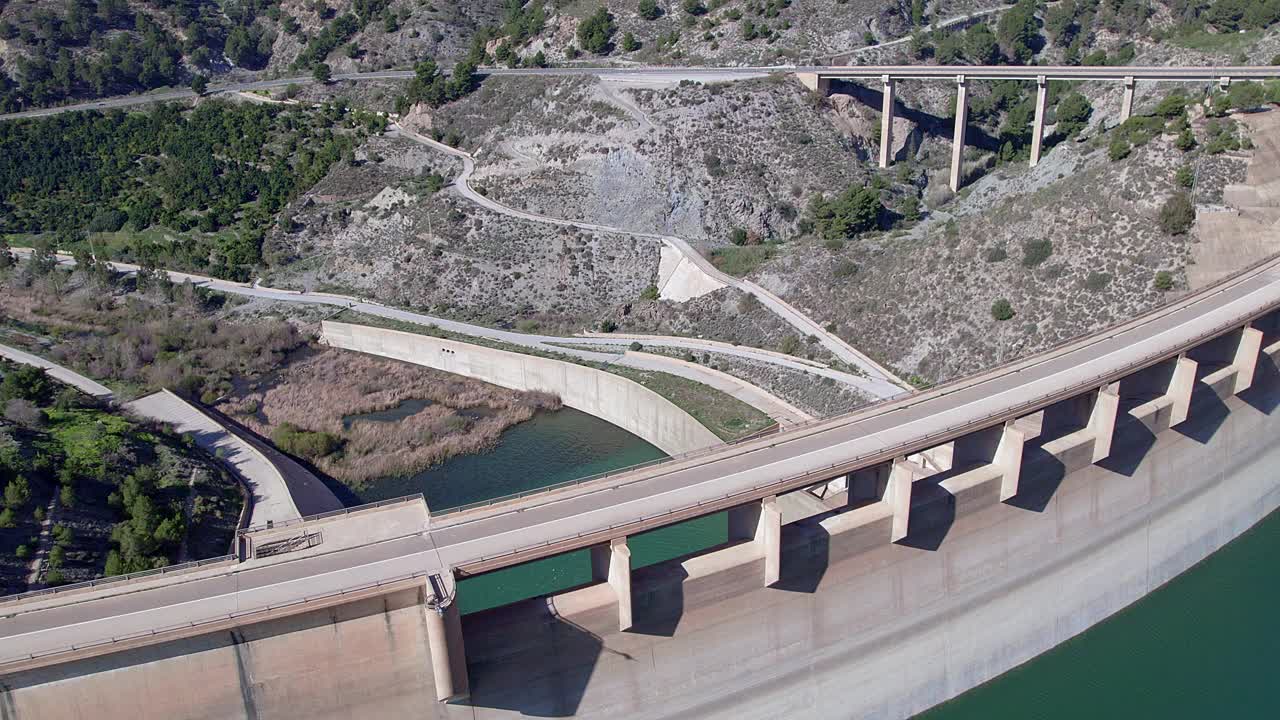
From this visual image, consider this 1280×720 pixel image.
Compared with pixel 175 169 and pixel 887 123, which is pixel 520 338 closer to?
pixel 887 123

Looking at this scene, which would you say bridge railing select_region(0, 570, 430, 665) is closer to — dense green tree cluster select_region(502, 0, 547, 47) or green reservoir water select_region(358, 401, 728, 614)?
green reservoir water select_region(358, 401, 728, 614)

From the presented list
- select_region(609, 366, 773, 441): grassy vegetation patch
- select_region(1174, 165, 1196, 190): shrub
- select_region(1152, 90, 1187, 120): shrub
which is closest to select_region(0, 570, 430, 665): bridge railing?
select_region(609, 366, 773, 441): grassy vegetation patch

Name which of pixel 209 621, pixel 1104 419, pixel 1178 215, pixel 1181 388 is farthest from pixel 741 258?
pixel 209 621

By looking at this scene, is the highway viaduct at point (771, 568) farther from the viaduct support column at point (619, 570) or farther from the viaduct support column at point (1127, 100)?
the viaduct support column at point (1127, 100)

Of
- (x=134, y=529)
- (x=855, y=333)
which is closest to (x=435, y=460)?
(x=134, y=529)

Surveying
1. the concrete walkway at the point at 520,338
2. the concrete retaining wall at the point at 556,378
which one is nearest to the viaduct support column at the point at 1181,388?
the concrete walkway at the point at 520,338
